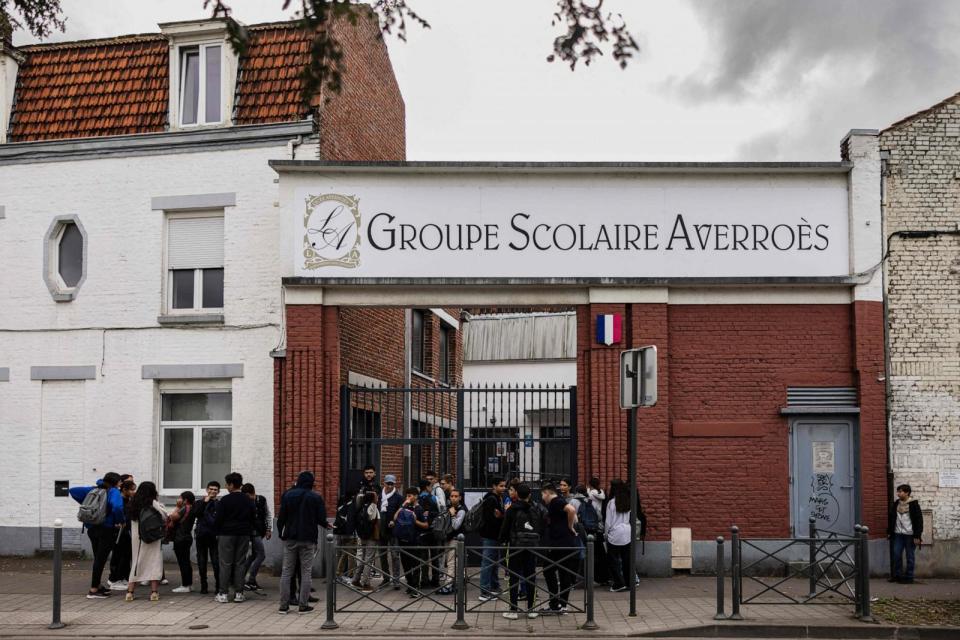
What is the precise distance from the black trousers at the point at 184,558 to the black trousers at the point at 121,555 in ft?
2.26

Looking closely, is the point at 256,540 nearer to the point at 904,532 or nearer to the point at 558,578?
the point at 558,578

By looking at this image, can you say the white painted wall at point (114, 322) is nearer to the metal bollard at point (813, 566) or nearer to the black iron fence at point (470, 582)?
the black iron fence at point (470, 582)

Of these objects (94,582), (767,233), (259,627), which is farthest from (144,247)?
(767,233)

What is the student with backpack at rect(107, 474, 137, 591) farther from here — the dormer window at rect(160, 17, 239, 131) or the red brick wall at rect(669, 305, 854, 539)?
the red brick wall at rect(669, 305, 854, 539)

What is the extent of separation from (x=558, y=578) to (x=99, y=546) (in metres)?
6.26

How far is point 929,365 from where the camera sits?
16812 millimetres

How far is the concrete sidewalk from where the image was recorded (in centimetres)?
1230

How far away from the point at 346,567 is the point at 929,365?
9336 millimetres

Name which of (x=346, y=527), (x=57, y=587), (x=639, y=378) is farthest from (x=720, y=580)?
(x=57, y=587)

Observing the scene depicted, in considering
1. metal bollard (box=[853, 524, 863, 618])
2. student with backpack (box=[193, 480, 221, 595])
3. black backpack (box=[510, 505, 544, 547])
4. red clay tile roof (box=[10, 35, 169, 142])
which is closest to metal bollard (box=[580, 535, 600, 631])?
black backpack (box=[510, 505, 544, 547])

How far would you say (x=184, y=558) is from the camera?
50.1 ft

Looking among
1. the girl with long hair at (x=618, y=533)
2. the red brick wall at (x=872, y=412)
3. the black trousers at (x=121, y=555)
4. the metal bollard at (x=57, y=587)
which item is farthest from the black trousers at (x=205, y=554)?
the red brick wall at (x=872, y=412)

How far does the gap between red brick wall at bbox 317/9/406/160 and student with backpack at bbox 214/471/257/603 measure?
643 cm

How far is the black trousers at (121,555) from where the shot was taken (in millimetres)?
15367
